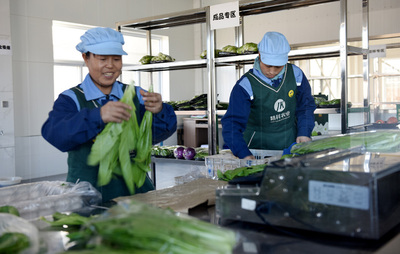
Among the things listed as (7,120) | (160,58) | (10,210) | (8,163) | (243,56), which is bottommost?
(10,210)

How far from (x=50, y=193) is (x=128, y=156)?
313mm

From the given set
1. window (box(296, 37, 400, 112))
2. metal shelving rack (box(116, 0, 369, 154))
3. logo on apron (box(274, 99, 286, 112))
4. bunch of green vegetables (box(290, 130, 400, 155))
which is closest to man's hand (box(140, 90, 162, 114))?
bunch of green vegetables (box(290, 130, 400, 155))

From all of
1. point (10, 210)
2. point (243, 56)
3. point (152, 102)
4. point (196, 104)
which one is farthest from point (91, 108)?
point (243, 56)

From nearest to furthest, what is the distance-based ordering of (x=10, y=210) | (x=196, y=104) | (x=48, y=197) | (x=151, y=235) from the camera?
(x=151, y=235) → (x=10, y=210) → (x=48, y=197) → (x=196, y=104)

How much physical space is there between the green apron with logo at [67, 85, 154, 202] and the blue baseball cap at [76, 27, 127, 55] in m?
0.15

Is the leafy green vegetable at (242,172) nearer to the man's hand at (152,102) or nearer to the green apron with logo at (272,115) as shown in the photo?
the man's hand at (152,102)

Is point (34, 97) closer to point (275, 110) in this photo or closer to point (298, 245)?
point (298, 245)

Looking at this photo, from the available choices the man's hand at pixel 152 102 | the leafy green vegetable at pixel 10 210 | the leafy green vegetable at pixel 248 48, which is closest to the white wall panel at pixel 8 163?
the leafy green vegetable at pixel 10 210

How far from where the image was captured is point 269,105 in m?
2.61

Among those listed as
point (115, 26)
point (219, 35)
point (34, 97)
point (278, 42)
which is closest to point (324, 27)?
point (219, 35)

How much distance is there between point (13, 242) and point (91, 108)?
0.73 metres

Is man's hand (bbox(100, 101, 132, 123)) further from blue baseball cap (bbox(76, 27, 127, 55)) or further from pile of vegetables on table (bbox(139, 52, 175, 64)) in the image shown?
pile of vegetables on table (bbox(139, 52, 175, 64))

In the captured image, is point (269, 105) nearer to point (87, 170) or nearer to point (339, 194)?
point (87, 170)

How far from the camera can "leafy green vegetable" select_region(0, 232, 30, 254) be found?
2.98 feet
